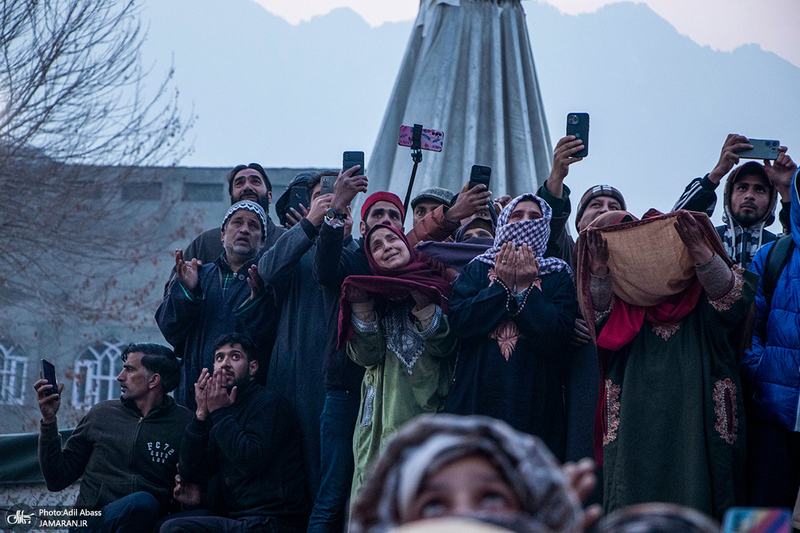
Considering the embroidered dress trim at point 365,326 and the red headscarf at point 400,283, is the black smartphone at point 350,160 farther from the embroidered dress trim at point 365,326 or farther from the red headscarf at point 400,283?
the embroidered dress trim at point 365,326

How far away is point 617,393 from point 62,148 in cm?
871

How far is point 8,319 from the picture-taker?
474 inches

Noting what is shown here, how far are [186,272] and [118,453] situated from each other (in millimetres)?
1019

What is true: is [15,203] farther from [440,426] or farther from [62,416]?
[440,426]

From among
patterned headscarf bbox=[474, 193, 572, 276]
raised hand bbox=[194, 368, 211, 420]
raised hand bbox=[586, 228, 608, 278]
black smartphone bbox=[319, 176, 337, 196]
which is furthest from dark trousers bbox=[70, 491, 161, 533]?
raised hand bbox=[586, 228, 608, 278]

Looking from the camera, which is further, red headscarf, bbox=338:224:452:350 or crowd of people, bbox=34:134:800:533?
red headscarf, bbox=338:224:452:350

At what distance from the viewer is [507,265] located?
357 centimetres

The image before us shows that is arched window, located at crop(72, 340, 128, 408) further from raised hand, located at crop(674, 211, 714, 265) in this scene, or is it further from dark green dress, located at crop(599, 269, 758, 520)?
raised hand, located at crop(674, 211, 714, 265)

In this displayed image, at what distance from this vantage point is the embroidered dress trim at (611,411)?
3.32 meters

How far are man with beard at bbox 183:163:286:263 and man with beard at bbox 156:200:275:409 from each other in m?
0.29

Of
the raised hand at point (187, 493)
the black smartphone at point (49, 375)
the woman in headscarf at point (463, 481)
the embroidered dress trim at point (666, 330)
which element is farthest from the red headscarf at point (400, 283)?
the woman in headscarf at point (463, 481)

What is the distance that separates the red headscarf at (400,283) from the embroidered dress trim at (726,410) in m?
1.23

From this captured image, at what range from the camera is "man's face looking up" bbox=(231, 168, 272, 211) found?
519 cm

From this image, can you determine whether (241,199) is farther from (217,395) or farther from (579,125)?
(579,125)
